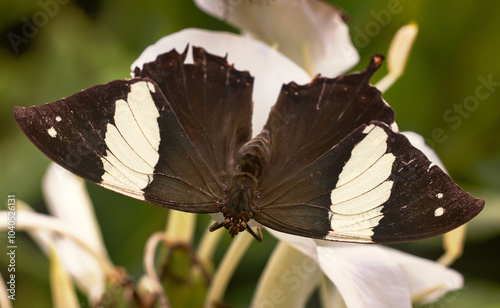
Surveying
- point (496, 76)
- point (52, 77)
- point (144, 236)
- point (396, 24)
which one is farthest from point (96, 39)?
point (496, 76)

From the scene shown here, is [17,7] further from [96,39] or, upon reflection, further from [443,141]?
[443,141]

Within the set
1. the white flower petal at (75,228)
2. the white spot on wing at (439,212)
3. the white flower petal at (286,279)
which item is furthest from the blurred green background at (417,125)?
the white spot on wing at (439,212)

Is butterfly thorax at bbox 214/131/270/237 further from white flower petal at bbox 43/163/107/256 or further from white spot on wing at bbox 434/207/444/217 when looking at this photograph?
white flower petal at bbox 43/163/107/256

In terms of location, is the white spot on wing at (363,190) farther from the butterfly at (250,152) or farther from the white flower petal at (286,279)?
the white flower petal at (286,279)

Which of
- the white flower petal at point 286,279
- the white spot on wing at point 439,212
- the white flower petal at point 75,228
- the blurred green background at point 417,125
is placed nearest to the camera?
the white spot on wing at point 439,212

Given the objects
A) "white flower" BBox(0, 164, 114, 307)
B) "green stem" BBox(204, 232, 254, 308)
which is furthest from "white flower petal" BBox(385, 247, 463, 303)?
"white flower" BBox(0, 164, 114, 307)

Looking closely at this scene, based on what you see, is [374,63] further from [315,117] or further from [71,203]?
[71,203]
